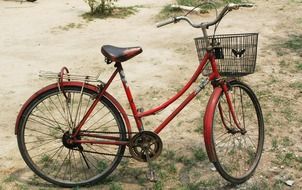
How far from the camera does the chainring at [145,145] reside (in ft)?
12.9

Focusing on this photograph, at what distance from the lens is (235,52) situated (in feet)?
12.2

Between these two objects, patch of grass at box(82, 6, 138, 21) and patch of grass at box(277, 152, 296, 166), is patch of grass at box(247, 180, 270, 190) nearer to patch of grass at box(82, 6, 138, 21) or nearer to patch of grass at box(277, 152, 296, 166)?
patch of grass at box(277, 152, 296, 166)

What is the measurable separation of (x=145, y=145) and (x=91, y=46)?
17.3ft

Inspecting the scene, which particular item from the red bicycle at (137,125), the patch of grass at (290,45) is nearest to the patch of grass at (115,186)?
the red bicycle at (137,125)

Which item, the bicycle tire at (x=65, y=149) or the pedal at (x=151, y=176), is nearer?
the bicycle tire at (x=65, y=149)

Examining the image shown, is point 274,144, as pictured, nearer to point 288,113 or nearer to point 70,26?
point 288,113

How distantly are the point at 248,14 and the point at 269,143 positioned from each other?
6.80m

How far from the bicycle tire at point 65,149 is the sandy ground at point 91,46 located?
28 centimetres

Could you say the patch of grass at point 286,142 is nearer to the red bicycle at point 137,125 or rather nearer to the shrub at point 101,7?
the red bicycle at point 137,125

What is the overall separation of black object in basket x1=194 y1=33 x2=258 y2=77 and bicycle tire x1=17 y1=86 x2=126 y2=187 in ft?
3.46

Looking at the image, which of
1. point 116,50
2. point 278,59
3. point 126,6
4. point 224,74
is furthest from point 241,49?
point 126,6

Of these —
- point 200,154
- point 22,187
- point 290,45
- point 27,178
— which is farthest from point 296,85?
point 22,187

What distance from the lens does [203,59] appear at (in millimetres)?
3842

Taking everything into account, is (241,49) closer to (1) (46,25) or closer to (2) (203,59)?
(2) (203,59)
